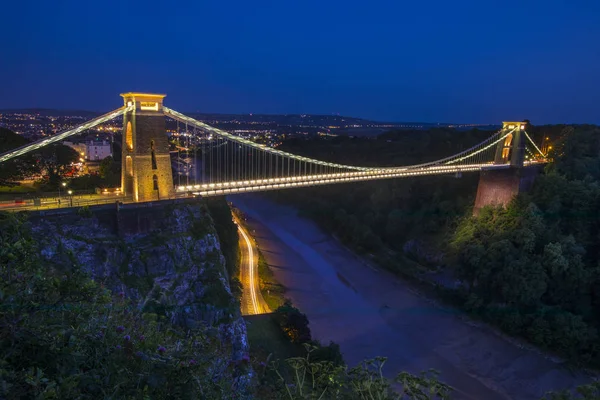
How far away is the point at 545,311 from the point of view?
15.6 metres

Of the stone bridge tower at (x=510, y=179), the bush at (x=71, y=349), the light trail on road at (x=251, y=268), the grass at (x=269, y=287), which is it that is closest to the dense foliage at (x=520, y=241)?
the stone bridge tower at (x=510, y=179)

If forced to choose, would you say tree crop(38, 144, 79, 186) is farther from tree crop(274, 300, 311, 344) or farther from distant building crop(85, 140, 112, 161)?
tree crop(274, 300, 311, 344)

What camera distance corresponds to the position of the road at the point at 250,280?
55.4 feet

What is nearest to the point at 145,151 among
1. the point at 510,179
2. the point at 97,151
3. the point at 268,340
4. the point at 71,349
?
the point at 268,340

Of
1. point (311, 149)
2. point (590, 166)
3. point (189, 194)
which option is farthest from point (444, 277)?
point (311, 149)

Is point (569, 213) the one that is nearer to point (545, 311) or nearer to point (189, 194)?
point (545, 311)

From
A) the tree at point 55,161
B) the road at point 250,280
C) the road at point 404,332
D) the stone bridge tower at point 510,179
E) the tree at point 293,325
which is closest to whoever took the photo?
the road at point 404,332

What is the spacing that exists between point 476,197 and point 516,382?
11.7 metres

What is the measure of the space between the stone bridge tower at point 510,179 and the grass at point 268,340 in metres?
14.3

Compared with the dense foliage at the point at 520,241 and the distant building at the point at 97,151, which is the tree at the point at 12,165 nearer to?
the distant building at the point at 97,151

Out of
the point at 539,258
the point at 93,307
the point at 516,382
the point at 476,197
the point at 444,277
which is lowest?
the point at 516,382

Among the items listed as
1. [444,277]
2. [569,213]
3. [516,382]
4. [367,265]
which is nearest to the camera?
[516,382]

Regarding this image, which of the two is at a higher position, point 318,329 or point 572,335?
point 572,335

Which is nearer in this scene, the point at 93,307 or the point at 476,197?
the point at 93,307
